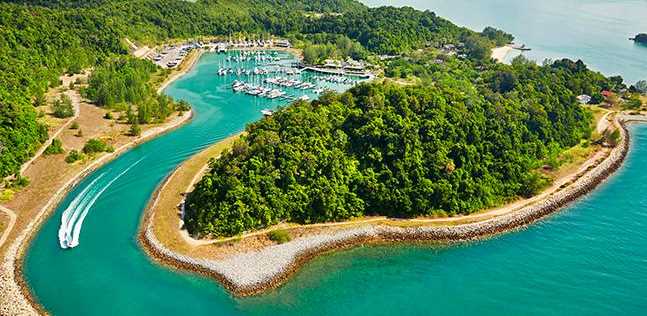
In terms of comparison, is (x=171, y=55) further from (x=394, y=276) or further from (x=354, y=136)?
(x=394, y=276)

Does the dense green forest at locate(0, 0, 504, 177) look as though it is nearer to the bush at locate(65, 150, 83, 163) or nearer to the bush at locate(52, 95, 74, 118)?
the bush at locate(52, 95, 74, 118)

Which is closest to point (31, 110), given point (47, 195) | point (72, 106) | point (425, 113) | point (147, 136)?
point (72, 106)

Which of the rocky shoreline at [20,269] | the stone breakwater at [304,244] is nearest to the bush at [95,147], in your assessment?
the rocky shoreline at [20,269]

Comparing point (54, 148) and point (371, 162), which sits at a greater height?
point (371, 162)

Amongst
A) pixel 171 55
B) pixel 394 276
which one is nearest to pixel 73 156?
pixel 394 276

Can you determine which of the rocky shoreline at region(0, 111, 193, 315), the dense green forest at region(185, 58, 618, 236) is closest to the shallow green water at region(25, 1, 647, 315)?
the rocky shoreline at region(0, 111, 193, 315)

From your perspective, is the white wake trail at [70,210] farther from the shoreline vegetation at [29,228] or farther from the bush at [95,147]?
the bush at [95,147]
